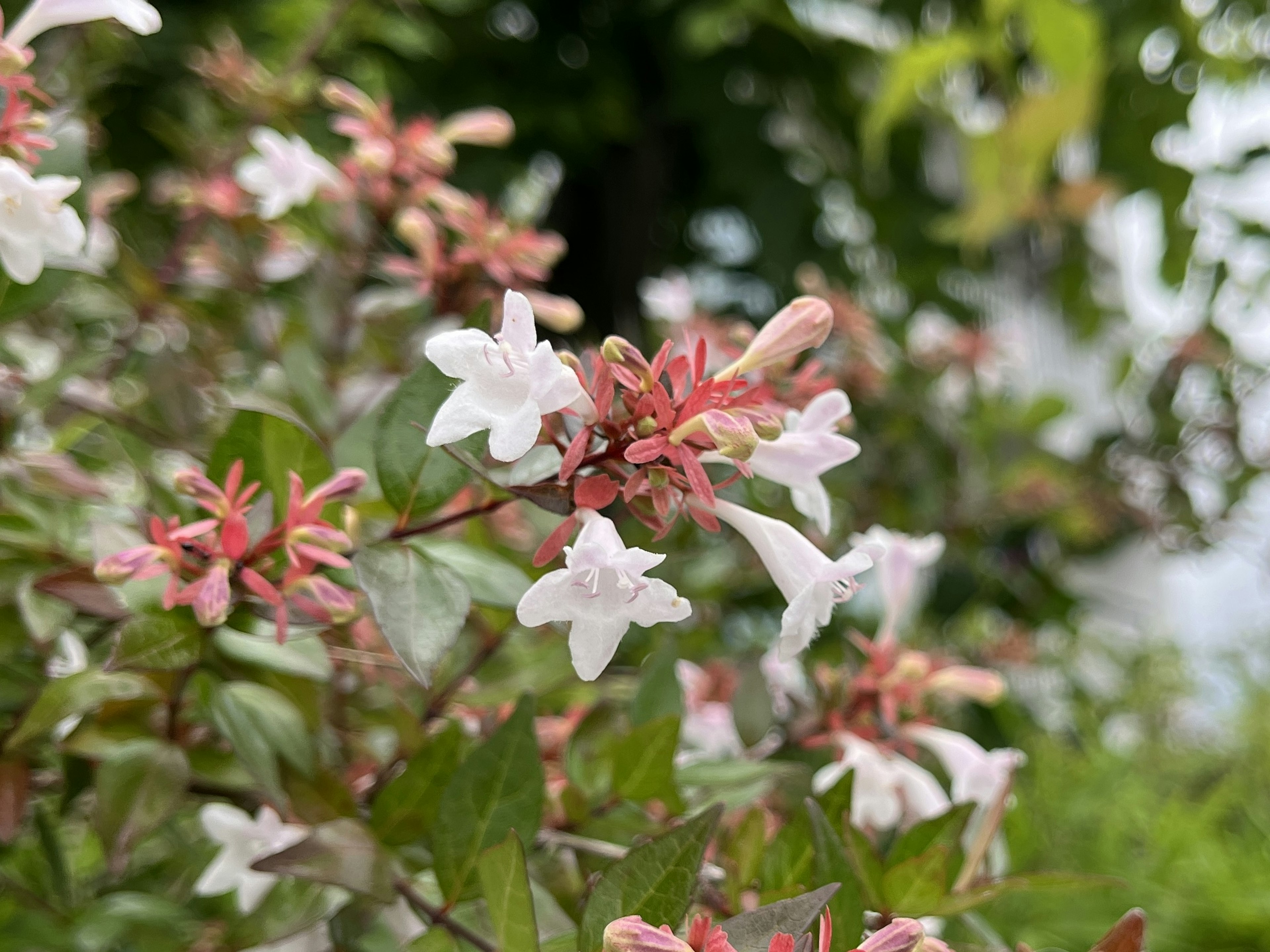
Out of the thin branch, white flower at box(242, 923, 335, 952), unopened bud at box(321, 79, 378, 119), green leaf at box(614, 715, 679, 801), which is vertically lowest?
white flower at box(242, 923, 335, 952)

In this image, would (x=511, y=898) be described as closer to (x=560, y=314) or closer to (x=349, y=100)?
(x=560, y=314)

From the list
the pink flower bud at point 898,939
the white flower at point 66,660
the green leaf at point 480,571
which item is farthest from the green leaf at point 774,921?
the white flower at point 66,660

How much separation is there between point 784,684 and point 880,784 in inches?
3.8

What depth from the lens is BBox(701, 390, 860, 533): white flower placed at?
0.27 m

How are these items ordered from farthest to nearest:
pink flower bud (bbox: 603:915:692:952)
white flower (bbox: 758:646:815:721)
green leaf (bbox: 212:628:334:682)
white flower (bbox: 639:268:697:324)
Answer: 1. white flower (bbox: 639:268:697:324)
2. white flower (bbox: 758:646:815:721)
3. green leaf (bbox: 212:628:334:682)
4. pink flower bud (bbox: 603:915:692:952)

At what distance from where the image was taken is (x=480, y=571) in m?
0.31

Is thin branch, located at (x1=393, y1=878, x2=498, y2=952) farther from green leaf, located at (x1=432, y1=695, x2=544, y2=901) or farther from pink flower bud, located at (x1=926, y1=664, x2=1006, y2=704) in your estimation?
pink flower bud, located at (x1=926, y1=664, x2=1006, y2=704)

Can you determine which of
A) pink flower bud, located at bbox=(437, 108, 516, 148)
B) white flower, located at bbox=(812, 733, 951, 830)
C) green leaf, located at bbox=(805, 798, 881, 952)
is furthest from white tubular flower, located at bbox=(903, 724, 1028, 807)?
pink flower bud, located at bbox=(437, 108, 516, 148)

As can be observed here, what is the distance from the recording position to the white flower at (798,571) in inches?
9.7

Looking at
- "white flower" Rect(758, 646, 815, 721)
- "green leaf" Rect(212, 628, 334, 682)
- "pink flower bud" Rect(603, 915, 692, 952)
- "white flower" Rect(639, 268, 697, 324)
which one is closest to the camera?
"pink flower bud" Rect(603, 915, 692, 952)

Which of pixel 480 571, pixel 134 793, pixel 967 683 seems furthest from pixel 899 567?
pixel 134 793

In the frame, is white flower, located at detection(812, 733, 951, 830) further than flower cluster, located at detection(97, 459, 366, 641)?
Yes

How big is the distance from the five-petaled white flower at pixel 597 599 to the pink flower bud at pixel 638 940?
0.19ft

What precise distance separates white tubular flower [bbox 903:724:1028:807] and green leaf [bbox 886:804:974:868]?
7 cm
